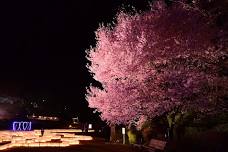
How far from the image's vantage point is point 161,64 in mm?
21344

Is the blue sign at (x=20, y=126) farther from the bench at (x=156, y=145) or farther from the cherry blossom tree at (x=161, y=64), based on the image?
the bench at (x=156, y=145)

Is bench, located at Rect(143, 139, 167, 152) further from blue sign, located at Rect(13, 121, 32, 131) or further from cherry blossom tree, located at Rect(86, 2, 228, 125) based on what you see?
blue sign, located at Rect(13, 121, 32, 131)

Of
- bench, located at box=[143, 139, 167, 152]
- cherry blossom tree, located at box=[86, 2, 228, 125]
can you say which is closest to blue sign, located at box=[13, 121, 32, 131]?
cherry blossom tree, located at box=[86, 2, 228, 125]

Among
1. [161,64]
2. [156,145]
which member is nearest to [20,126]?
[156,145]

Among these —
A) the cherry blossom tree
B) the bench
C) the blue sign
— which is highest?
the cherry blossom tree

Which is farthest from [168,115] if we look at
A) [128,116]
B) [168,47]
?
[168,47]

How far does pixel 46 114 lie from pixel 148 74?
38.2 m

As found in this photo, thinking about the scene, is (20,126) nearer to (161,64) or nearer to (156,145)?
(156,145)

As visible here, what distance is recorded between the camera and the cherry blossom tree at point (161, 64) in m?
18.4

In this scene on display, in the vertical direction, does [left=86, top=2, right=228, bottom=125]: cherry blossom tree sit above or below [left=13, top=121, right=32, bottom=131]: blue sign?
above

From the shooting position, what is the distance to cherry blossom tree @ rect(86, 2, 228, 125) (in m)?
18.4

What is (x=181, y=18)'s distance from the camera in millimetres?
20844

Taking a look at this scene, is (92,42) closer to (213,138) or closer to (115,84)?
(115,84)

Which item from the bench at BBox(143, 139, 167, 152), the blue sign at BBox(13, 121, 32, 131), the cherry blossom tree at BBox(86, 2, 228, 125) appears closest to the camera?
the cherry blossom tree at BBox(86, 2, 228, 125)
